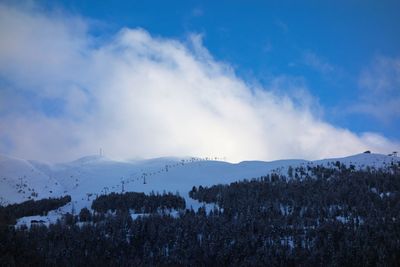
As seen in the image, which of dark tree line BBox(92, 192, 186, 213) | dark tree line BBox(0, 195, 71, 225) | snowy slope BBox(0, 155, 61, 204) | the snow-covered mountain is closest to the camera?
dark tree line BBox(92, 192, 186, 213)

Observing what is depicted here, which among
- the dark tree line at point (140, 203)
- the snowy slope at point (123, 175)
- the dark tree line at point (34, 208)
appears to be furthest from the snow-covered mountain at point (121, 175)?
the dark tree line at point (140, 203)

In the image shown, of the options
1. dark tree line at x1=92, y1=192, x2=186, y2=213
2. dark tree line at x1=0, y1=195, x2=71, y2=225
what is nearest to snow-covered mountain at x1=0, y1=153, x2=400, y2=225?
dark tree line at x1=0, y1=195, x2=71, y2=225

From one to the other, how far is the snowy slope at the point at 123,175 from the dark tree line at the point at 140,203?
0.98 meters

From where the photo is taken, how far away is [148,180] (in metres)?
33.6

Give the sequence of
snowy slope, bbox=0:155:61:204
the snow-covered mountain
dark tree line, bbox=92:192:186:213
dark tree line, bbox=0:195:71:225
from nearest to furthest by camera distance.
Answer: dark tree line, bbox=92:192:186:213 → dark tree line, bbox=0:195:71:225 → the snow-covered mountain → snowy slope, bbox=0:155:61:204

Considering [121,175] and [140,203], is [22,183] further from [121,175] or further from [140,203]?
[140,203]

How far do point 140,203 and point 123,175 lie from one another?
15.9 metres

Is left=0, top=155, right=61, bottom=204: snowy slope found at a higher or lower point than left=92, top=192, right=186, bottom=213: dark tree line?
higher

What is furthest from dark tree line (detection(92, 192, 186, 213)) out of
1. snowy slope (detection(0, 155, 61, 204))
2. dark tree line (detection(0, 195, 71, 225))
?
snowy slope (detection(0, 155, 61, 204))

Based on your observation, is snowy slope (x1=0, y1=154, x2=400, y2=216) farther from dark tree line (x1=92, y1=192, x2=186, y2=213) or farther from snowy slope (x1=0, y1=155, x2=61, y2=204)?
dark tree line (x1=92, y1=192, x2=186, y2=213)

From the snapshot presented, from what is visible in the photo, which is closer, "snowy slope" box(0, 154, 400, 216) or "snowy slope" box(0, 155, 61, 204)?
"snowy slope" box(0, 154, 400, 216)

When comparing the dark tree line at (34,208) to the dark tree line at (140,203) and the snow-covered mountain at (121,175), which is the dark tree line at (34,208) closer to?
the snow-covered mountain at (121,175)

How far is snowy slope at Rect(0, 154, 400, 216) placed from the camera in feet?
100

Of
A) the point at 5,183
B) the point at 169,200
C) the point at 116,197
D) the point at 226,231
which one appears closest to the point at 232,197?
the point at 169,200
